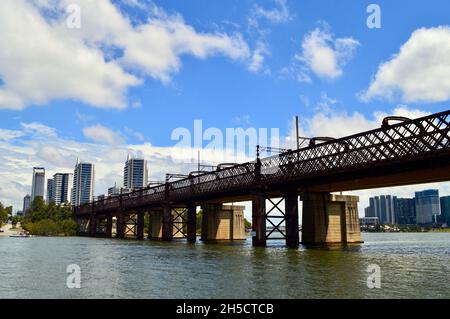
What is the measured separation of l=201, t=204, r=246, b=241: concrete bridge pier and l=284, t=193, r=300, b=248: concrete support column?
40148 mm

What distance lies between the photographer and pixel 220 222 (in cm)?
11569

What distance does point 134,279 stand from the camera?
32.9 meters

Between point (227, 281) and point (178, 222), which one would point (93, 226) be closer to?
point (178, 222)

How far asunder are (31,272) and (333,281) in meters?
24.0

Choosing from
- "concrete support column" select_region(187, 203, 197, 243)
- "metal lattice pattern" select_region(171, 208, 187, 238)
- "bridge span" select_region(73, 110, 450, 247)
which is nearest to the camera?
"bridge span" select_region(73, 110, 450, 247)

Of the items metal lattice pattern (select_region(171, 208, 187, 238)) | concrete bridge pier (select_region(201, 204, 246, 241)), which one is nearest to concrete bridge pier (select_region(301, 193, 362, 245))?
concrete bridge pier (select_region(201, 204, 246, 241))

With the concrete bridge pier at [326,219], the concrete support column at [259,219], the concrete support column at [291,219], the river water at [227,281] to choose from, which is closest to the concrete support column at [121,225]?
the concrete support column at [259,219]

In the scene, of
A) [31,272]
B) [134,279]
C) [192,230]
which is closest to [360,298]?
[134,279]

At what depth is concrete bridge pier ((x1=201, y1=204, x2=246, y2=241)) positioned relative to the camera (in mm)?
114537

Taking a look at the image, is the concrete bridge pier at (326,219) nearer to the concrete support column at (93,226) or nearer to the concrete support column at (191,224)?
the concrete support column at (191,224)

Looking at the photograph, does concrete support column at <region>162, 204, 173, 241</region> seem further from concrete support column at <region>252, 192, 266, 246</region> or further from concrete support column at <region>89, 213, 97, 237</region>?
concrete support column at <region>89, 213, 97, 237</region>

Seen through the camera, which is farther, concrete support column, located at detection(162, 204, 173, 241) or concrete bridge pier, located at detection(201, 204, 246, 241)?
concrete support column, located at detection(162, 204, 173, 241)

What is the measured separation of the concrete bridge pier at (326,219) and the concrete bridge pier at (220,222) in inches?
1547
